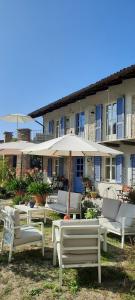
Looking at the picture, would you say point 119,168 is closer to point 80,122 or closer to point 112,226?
point 80,122

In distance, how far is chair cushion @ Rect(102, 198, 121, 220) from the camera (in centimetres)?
714

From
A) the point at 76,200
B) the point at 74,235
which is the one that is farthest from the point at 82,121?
the point at 74,235

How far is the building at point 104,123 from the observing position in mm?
14094

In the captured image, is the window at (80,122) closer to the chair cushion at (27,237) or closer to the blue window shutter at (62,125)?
the blue window shutter at (62,125)

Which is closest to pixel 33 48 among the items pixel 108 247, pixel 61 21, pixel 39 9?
pixel 61 21

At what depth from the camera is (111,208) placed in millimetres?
7281

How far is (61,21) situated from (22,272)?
32.5 feet

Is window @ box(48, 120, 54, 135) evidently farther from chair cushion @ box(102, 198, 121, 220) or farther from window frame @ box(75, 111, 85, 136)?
chair cushion @ box(102, 198, 121, 220)

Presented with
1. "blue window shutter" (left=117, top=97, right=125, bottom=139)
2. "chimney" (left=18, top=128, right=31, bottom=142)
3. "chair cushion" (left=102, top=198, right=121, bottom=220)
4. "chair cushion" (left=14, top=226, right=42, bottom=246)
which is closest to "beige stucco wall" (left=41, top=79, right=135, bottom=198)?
"blue window shutter" (left=117, top=97, right=125, bottom=139)

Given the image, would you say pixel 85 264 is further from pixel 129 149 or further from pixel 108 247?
pixel 129 149

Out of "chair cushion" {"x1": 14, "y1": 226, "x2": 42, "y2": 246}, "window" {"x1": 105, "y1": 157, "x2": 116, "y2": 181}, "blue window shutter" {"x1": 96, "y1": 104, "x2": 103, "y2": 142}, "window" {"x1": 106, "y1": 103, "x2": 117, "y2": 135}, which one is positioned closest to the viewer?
"chair cushion" {"x1": 14, "y1": 226, "x2": 42, "y2": 246}

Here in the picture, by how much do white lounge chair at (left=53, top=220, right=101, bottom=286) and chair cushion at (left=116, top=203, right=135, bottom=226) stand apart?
7.32 feet

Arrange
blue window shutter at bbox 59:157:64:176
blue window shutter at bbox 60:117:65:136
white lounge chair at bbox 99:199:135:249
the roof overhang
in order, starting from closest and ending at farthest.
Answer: white lounge chair at bbox 99:199:135:249, the roof overhang, blue window shutter at bbox 60:117:65:136, blue window shutter at bbox 59:157:64:176

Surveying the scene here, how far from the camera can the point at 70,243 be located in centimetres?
421
